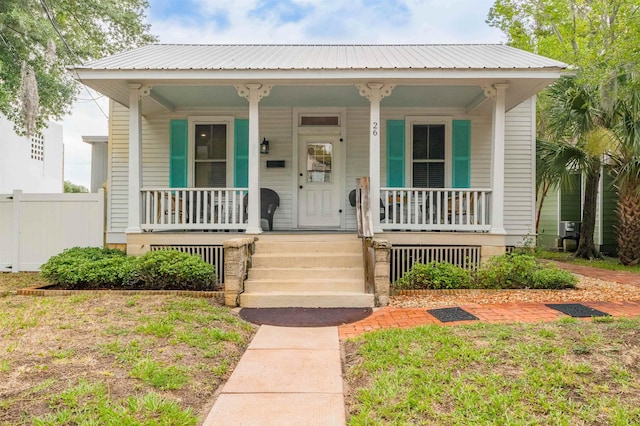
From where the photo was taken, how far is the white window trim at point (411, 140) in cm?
807

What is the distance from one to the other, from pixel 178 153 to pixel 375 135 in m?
4.14

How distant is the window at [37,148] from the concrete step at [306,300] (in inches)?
699

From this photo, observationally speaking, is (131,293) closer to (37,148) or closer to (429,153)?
(429,153)

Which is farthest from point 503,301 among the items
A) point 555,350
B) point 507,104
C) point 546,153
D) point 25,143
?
point 25,143

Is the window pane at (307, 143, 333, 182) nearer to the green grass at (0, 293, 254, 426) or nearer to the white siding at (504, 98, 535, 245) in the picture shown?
the white siding at (504, 98, 535, 245)

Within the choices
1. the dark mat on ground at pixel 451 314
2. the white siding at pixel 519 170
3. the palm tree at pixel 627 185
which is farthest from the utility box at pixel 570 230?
the dark mat on ground at pixel 451 314

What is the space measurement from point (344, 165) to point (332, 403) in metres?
6.09

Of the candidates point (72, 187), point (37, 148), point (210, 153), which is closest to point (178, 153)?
point (210, 153)

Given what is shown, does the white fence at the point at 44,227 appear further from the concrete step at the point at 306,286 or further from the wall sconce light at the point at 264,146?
the concrete step at the point at 306,286

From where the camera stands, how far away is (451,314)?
14.9 ft

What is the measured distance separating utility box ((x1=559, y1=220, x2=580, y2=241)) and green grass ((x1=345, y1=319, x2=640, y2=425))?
8.60 m

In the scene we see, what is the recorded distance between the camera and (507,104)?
7379 mm

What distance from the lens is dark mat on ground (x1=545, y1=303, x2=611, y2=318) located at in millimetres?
4326

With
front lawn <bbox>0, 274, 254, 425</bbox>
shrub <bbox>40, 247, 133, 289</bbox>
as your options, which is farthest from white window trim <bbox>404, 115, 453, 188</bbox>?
shrub <bbox>40, 247, 133, 289</bbox>
